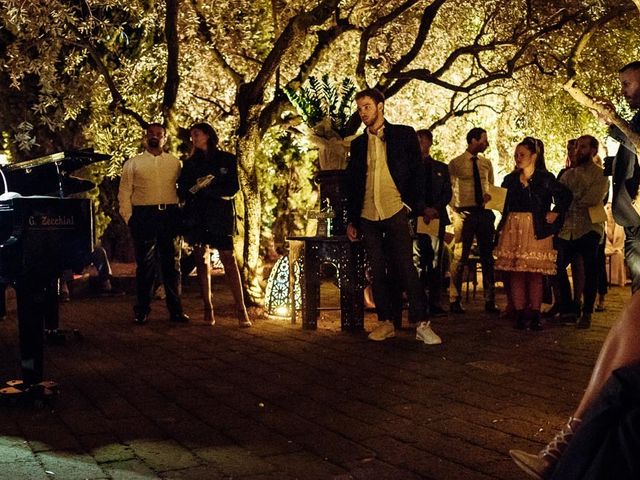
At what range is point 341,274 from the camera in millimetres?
8641

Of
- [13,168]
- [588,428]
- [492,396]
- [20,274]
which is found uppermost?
[13,168]

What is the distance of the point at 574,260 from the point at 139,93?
7328mm

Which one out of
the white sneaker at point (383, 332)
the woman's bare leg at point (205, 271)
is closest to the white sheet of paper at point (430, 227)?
the white sneaker at point (383, 332)

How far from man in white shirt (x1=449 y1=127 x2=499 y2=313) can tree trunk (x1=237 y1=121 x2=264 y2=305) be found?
2353 mm

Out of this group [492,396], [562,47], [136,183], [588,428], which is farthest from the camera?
[562,47]

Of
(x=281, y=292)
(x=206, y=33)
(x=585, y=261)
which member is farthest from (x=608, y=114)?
(x=206, y=33)

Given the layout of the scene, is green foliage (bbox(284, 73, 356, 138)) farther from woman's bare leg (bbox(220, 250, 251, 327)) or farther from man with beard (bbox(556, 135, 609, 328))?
man with beard (bbox(556, 135, 609, 328))

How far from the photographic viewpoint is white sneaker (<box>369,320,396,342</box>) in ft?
26.3

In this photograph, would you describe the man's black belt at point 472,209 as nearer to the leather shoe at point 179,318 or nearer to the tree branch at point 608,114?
the tree branch at point 608,114

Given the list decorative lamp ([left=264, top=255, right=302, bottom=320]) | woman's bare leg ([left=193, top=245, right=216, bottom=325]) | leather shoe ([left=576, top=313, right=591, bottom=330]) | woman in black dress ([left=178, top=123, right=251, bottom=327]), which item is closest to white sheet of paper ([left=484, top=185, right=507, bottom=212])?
leather shoe ([left=576, top=313, right=591, bottom=330])

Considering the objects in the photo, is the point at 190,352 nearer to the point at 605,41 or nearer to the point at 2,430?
the point at 2,430

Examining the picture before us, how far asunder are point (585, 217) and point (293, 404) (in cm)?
479

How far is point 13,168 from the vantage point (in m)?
5.94

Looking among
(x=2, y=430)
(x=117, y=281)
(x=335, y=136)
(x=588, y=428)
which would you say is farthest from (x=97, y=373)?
(x=117, y=281)
